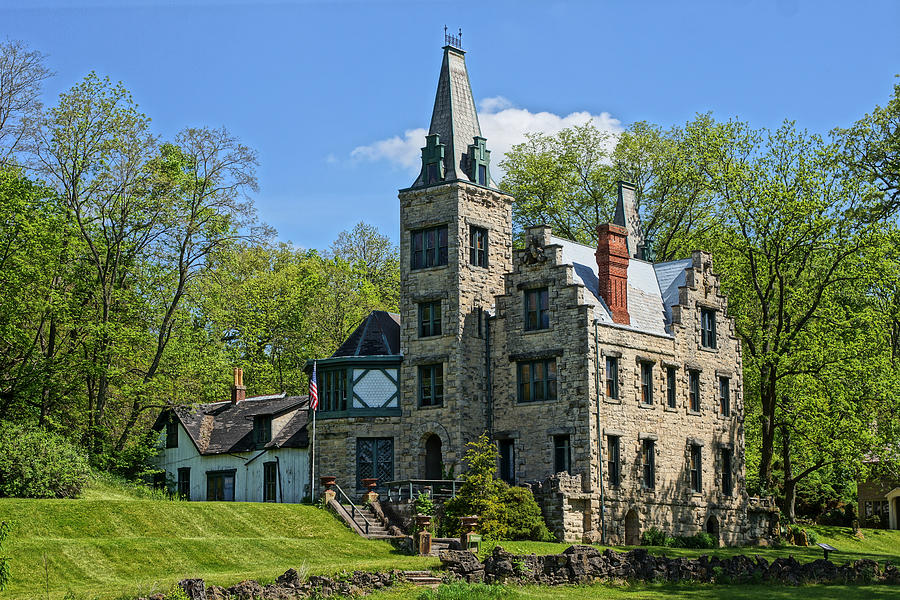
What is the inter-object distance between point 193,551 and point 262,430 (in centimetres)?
2025

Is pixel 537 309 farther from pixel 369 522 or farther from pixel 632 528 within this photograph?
pixel 369 522

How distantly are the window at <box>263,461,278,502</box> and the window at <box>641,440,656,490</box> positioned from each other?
1590 centimetres

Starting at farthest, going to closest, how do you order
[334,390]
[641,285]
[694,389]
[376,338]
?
1. [641,285]
2. [376,338]
3. [694,389]
4. [334,390]

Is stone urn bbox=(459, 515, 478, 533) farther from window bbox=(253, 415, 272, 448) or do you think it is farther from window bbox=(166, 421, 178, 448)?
window bbox=(166, 421, 178, 448)

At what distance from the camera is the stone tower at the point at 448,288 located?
4341cm

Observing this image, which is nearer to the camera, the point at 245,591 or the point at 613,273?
the point at 245,591

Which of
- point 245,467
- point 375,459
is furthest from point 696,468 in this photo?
point 245,467

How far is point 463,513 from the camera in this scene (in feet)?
124

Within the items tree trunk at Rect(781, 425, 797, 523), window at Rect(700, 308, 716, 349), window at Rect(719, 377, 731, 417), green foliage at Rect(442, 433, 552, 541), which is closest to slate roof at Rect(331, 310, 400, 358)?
green foliage at Rect(442, 433, 552, 541)

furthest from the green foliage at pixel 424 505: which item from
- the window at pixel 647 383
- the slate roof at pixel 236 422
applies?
the slate roof at pixel 236 422

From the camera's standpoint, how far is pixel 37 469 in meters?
37.5

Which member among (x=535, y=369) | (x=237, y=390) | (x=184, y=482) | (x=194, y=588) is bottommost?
(x=194, y=588)

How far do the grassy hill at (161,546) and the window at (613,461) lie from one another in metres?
10.2

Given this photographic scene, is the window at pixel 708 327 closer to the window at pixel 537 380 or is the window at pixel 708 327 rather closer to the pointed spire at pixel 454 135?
the window at pixel 537 380
